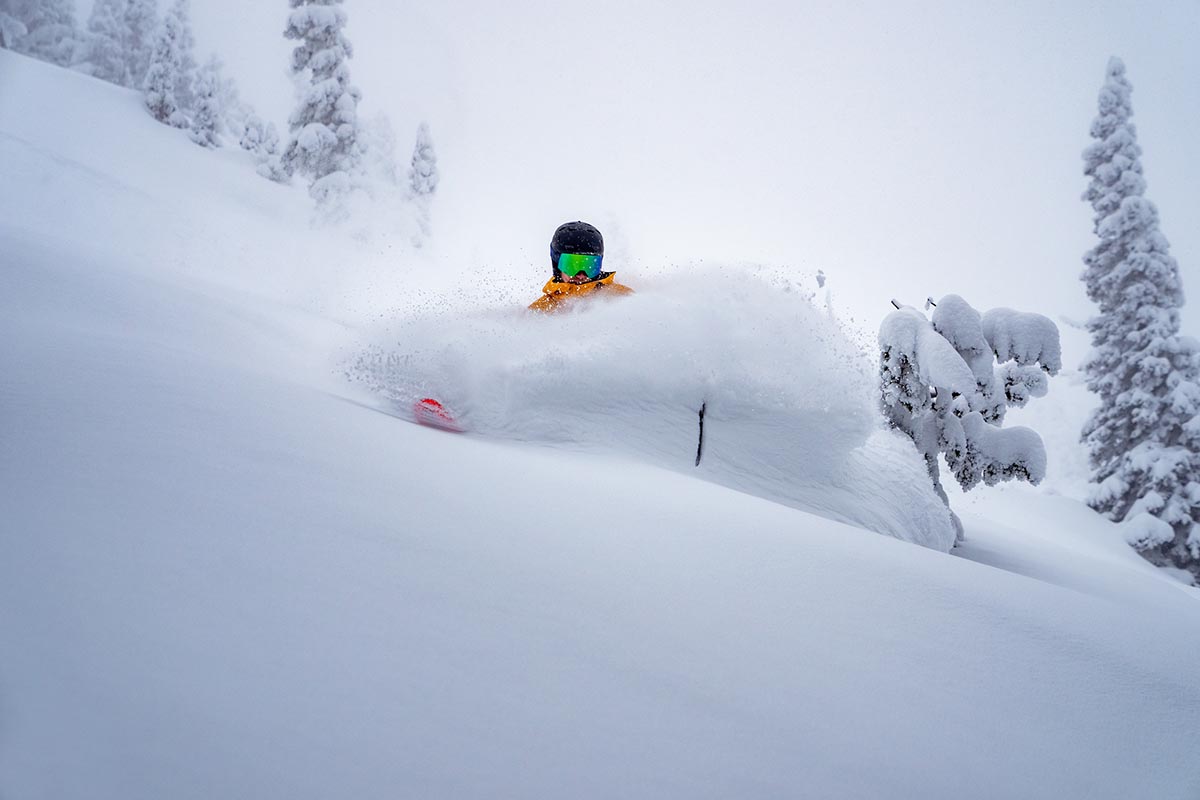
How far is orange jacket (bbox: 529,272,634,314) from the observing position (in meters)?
5.59

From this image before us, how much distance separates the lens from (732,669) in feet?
5.02

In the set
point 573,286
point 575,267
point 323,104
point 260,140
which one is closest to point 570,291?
point 573,286

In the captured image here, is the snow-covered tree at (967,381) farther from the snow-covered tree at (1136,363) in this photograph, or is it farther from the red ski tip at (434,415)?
the snow-covered tree at (1136,363)

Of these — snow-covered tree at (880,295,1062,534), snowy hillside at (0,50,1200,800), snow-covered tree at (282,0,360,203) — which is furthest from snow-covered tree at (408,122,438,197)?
snowy hillside at (0,50,1200,800)

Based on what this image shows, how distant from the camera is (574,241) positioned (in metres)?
5.96

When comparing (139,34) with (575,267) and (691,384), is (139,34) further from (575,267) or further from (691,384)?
(691,384)

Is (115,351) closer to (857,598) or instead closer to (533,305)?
(857,598)

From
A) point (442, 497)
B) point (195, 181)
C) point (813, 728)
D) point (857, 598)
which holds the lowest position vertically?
point (813, 728)

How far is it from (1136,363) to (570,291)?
1595 centimetres

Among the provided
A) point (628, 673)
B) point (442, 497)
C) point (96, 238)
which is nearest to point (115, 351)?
point (442, 497)

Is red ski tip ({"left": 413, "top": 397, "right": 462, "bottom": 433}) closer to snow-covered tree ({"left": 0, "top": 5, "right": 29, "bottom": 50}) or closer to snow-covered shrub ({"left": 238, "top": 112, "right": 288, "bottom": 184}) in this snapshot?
snow-covered shrub ({"left": 238, "top": 112, "right": 288, "bottom": 184})

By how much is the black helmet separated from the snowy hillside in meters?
3.01

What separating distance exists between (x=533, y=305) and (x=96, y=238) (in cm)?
1400

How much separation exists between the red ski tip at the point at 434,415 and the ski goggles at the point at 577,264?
2.10m
